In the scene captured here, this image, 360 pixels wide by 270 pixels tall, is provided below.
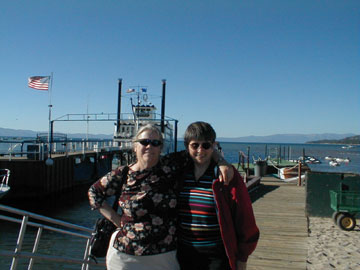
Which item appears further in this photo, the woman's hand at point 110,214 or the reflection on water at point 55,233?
the reflection on water at point 55,233

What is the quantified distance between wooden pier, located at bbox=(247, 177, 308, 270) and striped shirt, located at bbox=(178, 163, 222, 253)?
276cm

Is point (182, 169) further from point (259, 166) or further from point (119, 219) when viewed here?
point (259, 166)

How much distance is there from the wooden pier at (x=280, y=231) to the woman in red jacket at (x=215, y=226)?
268cm

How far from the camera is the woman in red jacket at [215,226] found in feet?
7.82

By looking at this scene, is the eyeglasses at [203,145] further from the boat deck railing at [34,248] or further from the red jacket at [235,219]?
the boat deck railing at [34,248]

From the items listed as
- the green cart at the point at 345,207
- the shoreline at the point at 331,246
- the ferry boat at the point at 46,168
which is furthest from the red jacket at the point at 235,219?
the ferry boat at the point at 46,168

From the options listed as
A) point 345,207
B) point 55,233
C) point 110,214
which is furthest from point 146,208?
point 55,233

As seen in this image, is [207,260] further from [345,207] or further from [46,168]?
[46,168]

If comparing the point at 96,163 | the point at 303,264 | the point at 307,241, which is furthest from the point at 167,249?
the point at 96,163

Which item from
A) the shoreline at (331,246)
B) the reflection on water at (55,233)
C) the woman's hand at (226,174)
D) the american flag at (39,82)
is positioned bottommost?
the reflection on water at (55,233)

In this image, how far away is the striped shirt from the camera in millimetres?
2406

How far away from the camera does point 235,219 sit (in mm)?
2436

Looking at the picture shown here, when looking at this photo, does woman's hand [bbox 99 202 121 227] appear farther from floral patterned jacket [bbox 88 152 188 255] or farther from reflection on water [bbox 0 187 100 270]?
reflection on water [bbox 0 187 100 270]

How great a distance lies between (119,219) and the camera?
2.59m
